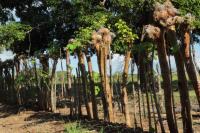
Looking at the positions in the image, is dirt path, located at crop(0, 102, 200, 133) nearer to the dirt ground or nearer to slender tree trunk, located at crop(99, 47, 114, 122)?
the dirt ground

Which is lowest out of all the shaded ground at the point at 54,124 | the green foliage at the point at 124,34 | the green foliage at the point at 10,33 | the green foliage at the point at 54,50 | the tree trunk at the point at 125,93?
the shaded ground at the point at 54,124

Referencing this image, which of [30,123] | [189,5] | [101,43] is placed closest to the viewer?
[101,43]

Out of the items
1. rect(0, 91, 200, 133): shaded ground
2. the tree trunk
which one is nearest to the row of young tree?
the tree trunk

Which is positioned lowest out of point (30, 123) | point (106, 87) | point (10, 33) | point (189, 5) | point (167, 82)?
point (30, 123)

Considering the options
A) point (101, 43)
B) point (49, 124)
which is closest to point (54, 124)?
point (49, 124)

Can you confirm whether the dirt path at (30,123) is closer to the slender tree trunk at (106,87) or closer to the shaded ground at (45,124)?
the shaded ground at (45,124)

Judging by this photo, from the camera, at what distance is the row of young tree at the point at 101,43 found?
10969 millimetres

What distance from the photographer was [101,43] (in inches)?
583

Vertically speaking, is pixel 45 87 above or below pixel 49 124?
above

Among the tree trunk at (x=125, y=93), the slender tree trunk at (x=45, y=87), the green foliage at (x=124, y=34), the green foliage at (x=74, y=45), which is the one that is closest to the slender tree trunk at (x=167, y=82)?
the tree trunk at (x=125, y=93)

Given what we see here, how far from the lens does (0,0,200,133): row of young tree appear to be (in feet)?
A: 36.0

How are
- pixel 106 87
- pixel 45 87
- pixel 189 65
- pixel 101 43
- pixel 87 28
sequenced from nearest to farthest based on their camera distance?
pixel 189 65
pixel 101 43
pixel 106 87
pixel 87 28
pixel 45 87

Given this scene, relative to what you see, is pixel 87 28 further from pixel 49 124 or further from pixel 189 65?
pixel 189 65

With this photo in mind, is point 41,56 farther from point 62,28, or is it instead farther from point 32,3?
point 32,3
